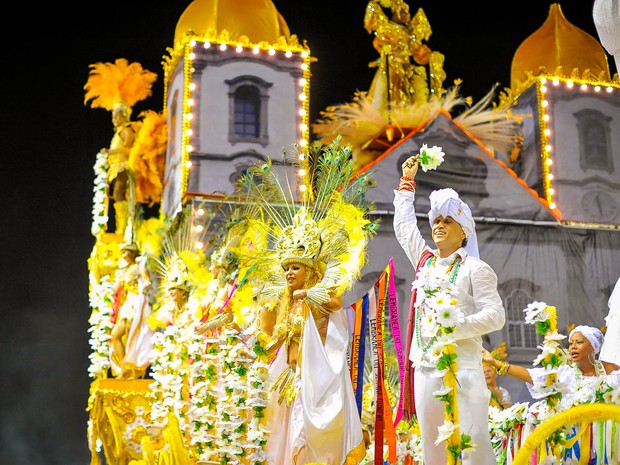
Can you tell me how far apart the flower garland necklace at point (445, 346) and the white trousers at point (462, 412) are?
71mm

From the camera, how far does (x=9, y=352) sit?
13562mm

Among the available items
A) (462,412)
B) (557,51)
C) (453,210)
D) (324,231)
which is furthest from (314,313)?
(557,51)

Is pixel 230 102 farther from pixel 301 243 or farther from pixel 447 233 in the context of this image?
pixel 447 233

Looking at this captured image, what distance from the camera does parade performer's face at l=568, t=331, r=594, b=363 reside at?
6348mm

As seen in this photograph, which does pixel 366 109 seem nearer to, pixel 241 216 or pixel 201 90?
pixel 201 90

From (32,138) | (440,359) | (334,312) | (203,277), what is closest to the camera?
(440,359)

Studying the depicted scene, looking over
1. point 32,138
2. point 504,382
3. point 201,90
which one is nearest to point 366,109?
point 201,90

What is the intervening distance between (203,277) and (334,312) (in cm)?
355

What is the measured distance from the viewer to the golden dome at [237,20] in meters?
12.8

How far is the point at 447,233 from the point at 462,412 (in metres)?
1.08

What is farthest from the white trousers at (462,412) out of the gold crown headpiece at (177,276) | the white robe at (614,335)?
the gold crown headpiece at (177,276)

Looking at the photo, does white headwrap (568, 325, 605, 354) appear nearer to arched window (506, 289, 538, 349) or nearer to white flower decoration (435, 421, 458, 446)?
white flower decoration (435, 421, 458, 446)

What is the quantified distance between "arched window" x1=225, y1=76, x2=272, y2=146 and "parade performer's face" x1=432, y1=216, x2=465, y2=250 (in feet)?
22.9

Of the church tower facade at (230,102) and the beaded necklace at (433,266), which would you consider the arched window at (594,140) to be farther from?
the beaded necklace at (433,266)
